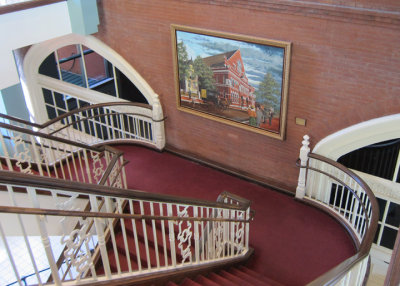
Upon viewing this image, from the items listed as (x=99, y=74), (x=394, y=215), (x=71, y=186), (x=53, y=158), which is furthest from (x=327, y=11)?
(x=99, y=74)

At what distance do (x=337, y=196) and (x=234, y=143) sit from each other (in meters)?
1.78

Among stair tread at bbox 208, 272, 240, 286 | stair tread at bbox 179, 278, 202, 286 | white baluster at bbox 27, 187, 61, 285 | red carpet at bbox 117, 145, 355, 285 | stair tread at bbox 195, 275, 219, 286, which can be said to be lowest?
red carpet at bbox 117, 145, 355, 285

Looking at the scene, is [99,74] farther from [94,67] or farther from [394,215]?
[394,215]

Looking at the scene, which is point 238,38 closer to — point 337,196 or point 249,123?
point 249,123

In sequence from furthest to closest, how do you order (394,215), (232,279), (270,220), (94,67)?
(94,67) < (270,220) < (394,215) < (232,279)

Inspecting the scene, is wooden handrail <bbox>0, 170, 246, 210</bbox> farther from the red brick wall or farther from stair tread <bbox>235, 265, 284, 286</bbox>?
the red brick wall

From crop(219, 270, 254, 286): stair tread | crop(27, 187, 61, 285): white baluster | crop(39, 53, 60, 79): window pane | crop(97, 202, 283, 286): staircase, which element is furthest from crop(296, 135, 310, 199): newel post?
crop(39, 53, 60, 79): window pane

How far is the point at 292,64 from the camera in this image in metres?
5.29

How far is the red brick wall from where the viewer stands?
464cm

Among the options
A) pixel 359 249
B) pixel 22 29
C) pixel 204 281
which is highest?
pixel 22 29

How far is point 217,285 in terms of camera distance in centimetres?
405

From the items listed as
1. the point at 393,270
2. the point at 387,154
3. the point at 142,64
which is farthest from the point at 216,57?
the point at 393,270

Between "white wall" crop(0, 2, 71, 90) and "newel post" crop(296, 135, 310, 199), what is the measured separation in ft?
14.1

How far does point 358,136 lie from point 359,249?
70.7 inches
